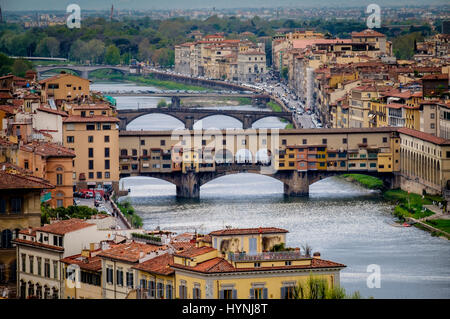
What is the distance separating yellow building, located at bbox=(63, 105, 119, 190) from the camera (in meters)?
32.8

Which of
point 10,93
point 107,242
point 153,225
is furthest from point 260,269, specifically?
point 10,93

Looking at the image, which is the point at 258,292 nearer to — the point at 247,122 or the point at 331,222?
the point at 331,222

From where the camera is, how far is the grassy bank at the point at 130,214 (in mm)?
26647

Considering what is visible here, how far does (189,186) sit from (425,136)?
5.54 meters

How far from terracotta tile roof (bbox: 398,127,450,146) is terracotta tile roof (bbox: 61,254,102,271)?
19.2 metres

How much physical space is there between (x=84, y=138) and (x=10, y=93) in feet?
9.19

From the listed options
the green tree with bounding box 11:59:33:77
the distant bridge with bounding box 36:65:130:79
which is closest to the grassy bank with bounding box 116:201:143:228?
the green tree with bounding box 11:59:33:77

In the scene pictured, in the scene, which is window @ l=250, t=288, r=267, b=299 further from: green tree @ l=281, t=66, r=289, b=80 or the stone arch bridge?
green tree @ l=281, t=66, r=289, b=80

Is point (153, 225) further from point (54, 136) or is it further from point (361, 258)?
point (361, 258)

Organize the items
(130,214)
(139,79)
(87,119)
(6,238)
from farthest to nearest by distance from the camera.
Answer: (139,79) → (87,119) → (130,214) → (6,238)

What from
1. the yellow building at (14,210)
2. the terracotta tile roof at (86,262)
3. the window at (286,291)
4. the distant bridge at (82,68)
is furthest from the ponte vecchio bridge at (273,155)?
the distant bridge at (82,68)

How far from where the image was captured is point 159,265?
44.3 feet

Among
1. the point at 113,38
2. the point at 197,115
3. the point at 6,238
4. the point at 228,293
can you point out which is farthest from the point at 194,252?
the point at 113,38

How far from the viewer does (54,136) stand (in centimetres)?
3008
